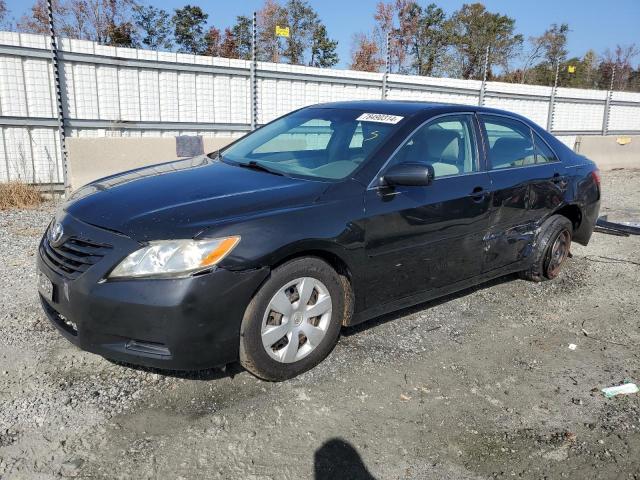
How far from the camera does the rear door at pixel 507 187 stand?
14.4ft

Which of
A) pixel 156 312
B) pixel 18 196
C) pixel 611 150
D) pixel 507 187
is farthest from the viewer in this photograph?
pixel 611 150

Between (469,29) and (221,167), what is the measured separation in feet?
144

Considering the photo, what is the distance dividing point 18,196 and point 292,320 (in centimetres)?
631

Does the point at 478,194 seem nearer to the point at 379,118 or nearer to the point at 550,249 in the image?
the point at 379,118

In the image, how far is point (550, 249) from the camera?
16.7 feet

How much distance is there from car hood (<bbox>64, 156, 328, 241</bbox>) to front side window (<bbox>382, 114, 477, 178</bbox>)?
2.78 ft

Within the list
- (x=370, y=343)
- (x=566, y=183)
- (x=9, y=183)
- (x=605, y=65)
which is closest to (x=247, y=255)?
(x=370, y=343)

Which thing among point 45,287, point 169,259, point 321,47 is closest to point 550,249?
point 169,259

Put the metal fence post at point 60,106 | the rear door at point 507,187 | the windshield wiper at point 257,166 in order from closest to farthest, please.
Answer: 1. the windshield wiper at point 257,166
2. the rear door at point 507,187
3. the metal fence post at point 60,106

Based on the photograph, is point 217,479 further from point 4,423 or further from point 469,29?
point 469,29

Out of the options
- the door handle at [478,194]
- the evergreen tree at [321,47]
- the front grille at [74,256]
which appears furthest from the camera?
the evergreen tree at [321,47]

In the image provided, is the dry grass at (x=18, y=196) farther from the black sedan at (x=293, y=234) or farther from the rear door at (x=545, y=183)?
the rear door at (x=545, y=183)

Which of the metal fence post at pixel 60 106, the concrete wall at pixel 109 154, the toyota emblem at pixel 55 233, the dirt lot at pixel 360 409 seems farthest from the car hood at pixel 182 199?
the metal fence post at pixel 60 106

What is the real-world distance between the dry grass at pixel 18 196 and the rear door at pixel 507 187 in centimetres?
653
